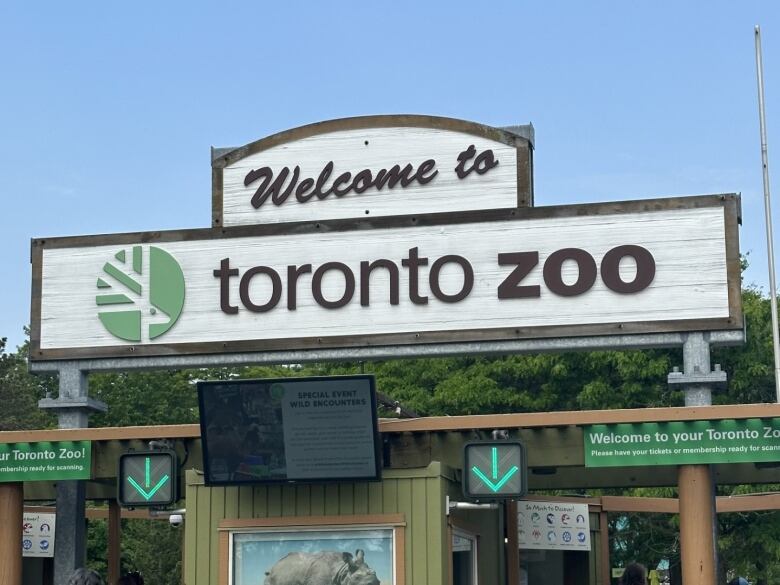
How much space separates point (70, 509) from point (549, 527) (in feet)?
22.7

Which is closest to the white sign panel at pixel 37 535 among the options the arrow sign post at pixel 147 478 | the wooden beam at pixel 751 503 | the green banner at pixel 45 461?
the green banner at pixel 45 461

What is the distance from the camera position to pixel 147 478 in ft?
52.0

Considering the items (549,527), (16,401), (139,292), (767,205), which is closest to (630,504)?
(549,527)

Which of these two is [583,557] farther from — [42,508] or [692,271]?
[42,508]

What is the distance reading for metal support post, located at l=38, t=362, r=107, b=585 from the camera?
17969mm

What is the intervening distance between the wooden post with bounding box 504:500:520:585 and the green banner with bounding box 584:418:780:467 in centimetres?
406

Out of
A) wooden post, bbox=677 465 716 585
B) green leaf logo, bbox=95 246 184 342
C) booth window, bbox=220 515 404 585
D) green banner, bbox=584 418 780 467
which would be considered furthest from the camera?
green leaf logo, bbox=95 246 184 342

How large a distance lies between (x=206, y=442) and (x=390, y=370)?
108 feet

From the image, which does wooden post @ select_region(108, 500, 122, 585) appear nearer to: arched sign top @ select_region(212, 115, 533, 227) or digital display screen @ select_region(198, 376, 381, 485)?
arched sign top @ select_region(212, 115, 533, 227)

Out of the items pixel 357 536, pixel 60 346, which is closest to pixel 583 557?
pixel 357 536

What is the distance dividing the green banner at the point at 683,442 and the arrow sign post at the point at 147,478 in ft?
16.0

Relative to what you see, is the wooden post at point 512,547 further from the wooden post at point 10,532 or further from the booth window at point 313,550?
the wooden post at point 10,532

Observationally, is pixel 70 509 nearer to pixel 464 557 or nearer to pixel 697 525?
pixel 464 557

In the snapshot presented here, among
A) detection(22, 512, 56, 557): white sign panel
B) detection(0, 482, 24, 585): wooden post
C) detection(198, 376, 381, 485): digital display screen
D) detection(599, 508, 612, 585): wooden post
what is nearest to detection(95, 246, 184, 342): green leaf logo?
detection(0, 482, 24, 585): wooden post
